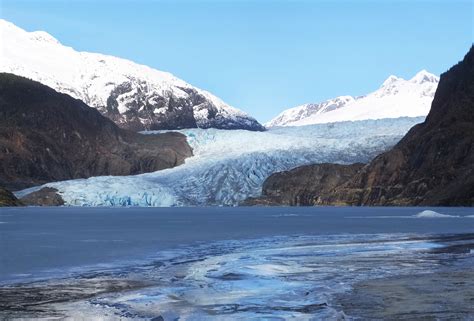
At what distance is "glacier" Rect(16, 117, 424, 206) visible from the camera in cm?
13675

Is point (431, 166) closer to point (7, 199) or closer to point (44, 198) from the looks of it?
point (44, 198)

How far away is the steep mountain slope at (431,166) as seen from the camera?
134m

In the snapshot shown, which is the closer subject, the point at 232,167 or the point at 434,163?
the point at 434,163

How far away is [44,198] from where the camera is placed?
481 feet

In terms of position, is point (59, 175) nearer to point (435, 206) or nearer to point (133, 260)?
point (435, 206)

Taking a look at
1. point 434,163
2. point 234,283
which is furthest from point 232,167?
point 234,283

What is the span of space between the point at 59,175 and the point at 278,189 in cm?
7389

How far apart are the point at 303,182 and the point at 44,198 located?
56.3m

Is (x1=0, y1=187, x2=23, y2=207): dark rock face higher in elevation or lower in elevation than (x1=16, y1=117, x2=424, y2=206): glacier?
lower

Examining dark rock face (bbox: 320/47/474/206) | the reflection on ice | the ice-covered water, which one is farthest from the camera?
dark rock face (bbox: 320/47/474/206)

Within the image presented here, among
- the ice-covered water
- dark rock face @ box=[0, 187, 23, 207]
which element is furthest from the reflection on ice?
dark rock face @ box=[0, 187, 23, 207]

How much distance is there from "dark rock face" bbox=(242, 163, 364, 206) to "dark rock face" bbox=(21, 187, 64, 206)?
40.2 m

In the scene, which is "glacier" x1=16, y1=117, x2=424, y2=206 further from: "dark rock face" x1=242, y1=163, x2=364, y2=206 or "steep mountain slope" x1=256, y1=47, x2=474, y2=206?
"steep mountain slope" x1=256, y1=47, x2=474, y2=206

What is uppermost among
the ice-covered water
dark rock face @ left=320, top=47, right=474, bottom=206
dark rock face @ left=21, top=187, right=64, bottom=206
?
dark rock face @ left=320, top=47, right=474, bottom=206
